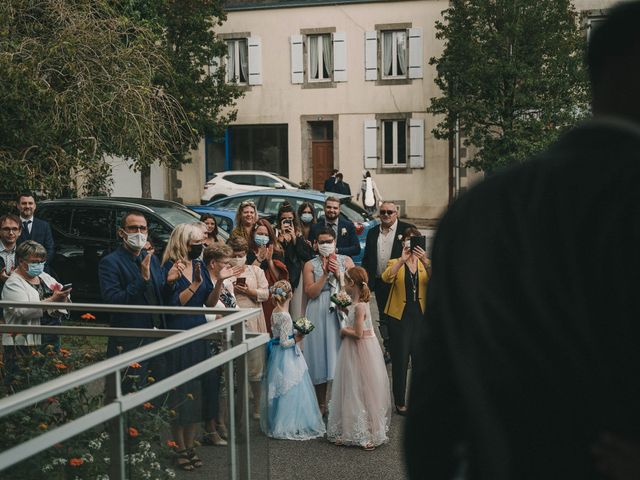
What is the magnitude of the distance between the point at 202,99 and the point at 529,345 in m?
32.7

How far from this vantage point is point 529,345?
5.33ft

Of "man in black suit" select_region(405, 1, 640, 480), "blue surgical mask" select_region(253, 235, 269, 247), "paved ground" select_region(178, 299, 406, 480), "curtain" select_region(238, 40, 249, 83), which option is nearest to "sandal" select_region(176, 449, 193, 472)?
"paved ground" select_region(178, 299, 406, 480)

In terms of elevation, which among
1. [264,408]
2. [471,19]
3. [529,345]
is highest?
[471,19]

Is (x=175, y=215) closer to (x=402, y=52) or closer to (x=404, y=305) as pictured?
(x=404, y=305)

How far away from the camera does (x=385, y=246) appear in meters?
11.1

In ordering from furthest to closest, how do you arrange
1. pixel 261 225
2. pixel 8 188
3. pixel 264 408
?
pixel 8 188, pixel 261 225, pixel 264 408

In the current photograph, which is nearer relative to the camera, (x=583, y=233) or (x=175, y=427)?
(x=583, y=233)

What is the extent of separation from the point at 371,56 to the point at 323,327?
27.9m

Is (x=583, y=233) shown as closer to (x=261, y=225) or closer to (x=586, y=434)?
(x=586, y=434)

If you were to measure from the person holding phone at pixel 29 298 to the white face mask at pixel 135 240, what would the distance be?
0.59 metres

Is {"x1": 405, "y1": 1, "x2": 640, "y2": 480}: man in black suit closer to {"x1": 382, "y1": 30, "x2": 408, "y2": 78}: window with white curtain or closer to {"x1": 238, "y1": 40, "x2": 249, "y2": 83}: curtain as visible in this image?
{"x1": 382, "y1": 30, "x2": 408, "y2": 78}: window with white curtain

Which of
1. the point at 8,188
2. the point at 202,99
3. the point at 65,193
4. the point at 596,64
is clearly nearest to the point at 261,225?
the point at 8,188

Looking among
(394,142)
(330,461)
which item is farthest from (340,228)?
(394,142)

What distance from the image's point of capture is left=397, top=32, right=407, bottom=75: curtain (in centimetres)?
3609
